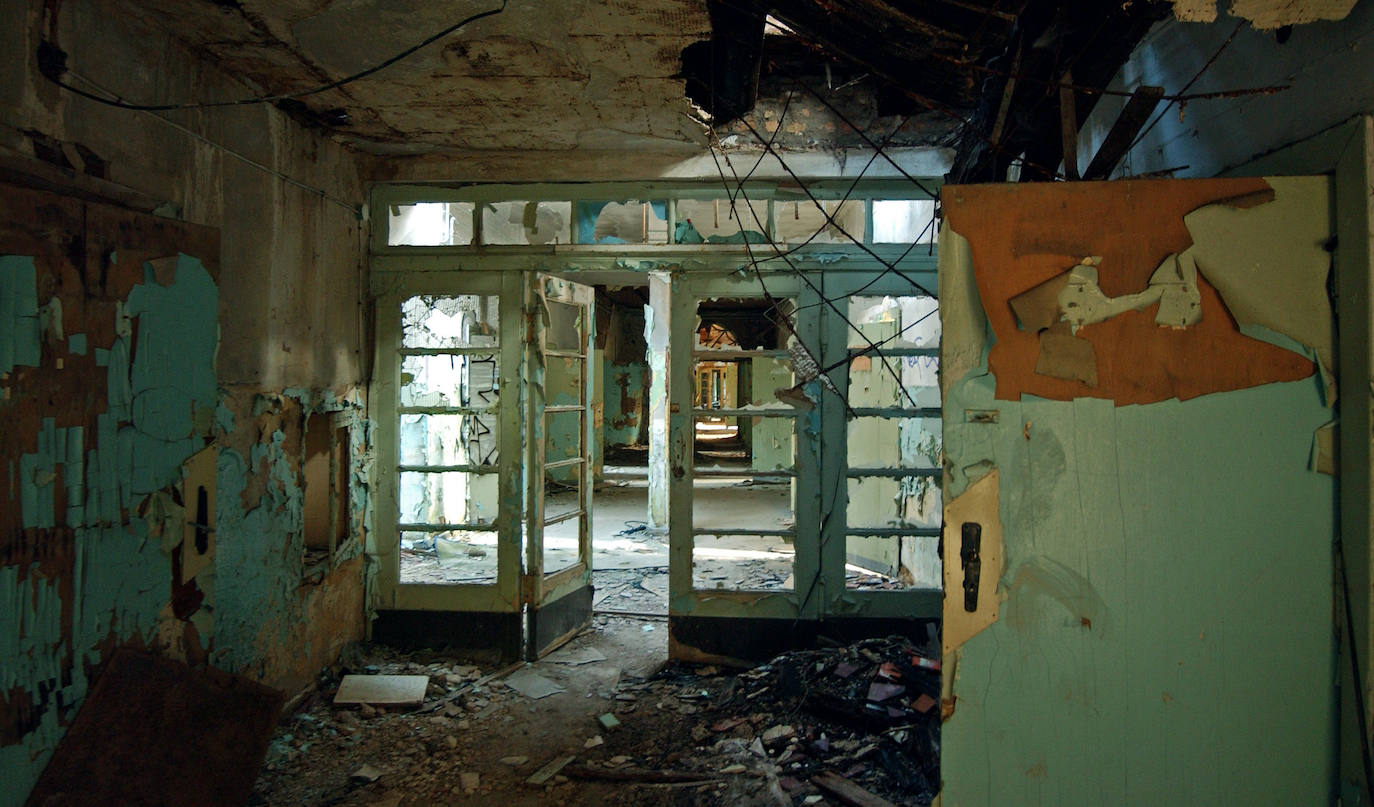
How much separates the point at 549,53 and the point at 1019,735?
2.63 m

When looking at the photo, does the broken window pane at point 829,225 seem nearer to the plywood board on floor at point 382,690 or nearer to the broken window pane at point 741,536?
the broken window pane at point 741,536

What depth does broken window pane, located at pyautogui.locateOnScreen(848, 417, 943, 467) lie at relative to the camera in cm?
401

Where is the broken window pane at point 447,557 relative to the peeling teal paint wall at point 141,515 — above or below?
below

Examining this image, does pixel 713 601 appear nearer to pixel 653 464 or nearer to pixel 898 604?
pixel 898 604

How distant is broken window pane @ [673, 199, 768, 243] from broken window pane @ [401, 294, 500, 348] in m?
2.01

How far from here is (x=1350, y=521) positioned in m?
1.62

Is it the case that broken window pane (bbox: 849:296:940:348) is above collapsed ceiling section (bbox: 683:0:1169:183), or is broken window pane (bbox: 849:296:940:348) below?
below

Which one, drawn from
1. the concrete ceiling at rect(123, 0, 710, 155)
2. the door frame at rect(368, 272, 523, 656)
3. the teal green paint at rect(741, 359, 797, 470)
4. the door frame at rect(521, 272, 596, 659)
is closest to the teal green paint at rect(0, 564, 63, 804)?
the concrete ceiling at rect(123, 0, 710, 155)

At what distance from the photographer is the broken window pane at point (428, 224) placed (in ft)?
13.5

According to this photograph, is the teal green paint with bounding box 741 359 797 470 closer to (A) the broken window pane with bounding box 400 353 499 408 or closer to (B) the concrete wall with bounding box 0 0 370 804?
(A) the broken window pane with bounding box 400 353 499 408

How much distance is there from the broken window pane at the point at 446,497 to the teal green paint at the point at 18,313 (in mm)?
3482

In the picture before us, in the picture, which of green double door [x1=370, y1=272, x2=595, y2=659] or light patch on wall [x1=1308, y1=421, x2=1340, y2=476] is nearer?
light patch on wall [x1=1308, y1=421, x2=1340, y2=476]

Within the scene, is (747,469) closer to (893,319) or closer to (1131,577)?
(893,319)

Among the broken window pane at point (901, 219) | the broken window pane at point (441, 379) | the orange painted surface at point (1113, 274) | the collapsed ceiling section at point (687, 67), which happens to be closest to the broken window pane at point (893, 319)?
the broken window pane at point (901, 219)
